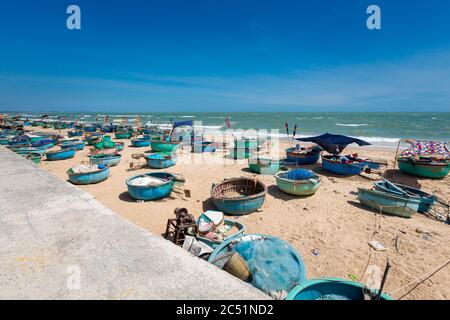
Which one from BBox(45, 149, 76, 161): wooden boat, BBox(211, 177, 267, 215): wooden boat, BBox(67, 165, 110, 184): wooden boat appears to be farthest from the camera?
BBox(45, 149, 76, 161): wooden boat

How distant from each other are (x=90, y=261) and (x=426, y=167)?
1796cm

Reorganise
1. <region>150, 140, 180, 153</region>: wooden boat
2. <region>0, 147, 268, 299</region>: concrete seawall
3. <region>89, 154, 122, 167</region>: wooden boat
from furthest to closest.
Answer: <region>150, 140, 180, 153</region>: wooden boat < <region>89, 154, 122, 167</region>: wooden boat < <region>0, 147, 268, 299</region>: concrete seawall

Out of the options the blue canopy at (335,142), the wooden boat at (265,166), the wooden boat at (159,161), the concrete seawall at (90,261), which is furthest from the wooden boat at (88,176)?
the blue canopy at (335,142)

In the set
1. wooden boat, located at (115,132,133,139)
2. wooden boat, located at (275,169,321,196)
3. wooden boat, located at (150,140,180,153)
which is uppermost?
wooden boat, located at (115,132,133,139)

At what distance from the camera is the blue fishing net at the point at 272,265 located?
4.12 meters

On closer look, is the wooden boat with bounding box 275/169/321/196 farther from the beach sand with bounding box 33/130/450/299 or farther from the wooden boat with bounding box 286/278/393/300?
the wooden boat with bounding box 286/278/393/300

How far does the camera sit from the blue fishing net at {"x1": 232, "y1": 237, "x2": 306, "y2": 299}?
162 inches

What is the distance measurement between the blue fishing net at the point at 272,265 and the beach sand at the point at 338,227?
4.59 feet

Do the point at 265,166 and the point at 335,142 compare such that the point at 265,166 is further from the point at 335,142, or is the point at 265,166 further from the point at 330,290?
the point at 330,290

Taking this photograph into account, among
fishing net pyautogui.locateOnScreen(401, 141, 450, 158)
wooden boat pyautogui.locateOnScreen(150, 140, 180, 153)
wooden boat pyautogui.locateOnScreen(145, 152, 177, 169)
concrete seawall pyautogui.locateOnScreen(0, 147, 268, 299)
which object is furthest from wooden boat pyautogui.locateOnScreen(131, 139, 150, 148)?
fishing net pyautogui.locateOnScreen(401, 141, 450, 158)

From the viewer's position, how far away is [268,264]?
4.50m

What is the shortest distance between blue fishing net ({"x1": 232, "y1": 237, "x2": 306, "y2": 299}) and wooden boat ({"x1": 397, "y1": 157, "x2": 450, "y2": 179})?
545 inches

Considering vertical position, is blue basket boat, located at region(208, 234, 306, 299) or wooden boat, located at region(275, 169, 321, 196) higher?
wooden boat, located at region(275, 169, 321, 196)

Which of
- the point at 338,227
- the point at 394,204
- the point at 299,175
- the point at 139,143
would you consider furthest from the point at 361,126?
the point at 338,227
